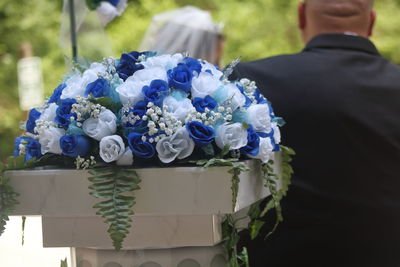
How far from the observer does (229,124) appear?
5.22ft

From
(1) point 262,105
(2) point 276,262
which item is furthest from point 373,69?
(1) point 262,105

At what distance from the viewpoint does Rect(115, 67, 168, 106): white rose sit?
63.1 inches

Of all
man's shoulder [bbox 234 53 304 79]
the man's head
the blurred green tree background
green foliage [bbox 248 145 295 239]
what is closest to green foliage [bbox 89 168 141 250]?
green foliage [bbox 248 145 295 239]

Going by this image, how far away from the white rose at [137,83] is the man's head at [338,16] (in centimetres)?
172

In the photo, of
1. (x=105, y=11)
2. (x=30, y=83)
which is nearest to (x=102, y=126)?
(x=105, y=11)

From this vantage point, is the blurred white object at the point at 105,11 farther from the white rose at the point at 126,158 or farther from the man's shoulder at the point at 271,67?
the white rose at the point at 126,158

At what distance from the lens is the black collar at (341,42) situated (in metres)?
3.16

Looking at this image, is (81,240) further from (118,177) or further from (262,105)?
(262,105)

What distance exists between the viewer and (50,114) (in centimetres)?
169

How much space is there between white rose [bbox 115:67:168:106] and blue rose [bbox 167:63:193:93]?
16 mm

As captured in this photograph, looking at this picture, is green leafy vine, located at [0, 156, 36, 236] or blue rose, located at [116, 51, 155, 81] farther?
blue rose, located at [116, 51, 155, 81]

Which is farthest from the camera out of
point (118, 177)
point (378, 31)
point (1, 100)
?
point (1, 100)

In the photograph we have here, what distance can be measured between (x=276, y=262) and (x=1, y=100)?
12.6 metres

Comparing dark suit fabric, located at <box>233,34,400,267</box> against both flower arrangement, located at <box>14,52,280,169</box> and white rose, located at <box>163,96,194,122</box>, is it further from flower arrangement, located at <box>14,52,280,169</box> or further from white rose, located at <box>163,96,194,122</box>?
white rose, located at <box>163,96,194,122</box>
